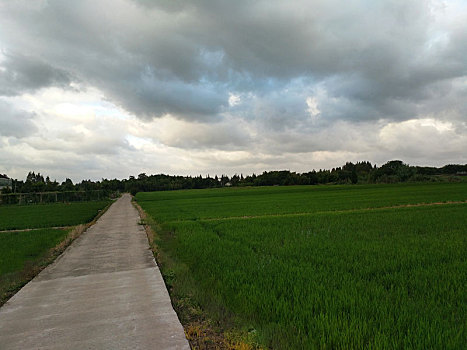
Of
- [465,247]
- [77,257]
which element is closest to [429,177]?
[465,247]

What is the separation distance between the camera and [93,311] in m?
4.48

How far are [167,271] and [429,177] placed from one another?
106 meters

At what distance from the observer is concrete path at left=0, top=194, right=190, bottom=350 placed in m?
3.55

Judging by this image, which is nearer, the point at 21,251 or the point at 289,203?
the point at 21,251

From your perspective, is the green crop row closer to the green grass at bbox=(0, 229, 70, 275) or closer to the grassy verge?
the green grass at bbox=(0, 229, 70, 275)

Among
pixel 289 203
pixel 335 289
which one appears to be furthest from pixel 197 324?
pixel 289 203

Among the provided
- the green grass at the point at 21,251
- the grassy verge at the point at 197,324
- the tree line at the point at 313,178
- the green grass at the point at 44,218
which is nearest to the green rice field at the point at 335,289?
the grassy verge at the point at 197,324

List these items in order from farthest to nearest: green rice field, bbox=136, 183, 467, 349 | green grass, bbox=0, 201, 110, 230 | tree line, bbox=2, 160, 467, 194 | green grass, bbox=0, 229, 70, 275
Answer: tree line, bbox=2, 160, 467, 194
green grass, bbox=0, 201, 110, 230
green grass, bbox=0, 229, 70, 275
green rice field, bbox=136, 183, 467, 349

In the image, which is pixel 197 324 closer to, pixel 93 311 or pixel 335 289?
pixel 93 311

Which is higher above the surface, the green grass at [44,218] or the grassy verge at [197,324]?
the grassy verge at [197,324]

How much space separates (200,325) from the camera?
13.5 ft

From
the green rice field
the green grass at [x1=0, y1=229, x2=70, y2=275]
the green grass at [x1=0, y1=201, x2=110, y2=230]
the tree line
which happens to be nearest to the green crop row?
the green grass at [x1=0, y1=201, x2=110, y2=230]

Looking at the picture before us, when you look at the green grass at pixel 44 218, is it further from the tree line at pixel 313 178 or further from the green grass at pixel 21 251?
the tree line at pixel 313 178

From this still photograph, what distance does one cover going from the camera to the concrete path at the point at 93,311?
11.6 feet
